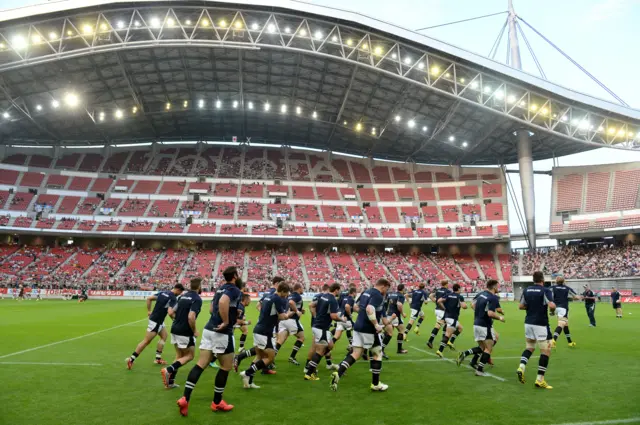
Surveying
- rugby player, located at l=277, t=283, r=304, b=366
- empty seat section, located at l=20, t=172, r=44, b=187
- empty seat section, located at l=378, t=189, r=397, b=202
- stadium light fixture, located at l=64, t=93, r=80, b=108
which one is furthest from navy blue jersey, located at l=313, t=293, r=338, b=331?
empty seat section, located at l=20, t=172, r=44, b=187

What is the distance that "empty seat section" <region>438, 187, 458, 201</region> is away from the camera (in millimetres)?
58781

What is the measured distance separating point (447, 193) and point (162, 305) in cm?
5508

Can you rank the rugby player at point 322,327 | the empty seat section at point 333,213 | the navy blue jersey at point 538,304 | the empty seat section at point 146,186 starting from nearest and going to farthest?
the navy blue jersey at point 538,304, the rugby player at point 322,327, the empty seat section at point 333,213, the empty seat section at point 146,186

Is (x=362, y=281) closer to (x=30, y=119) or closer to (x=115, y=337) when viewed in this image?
(x=115, y=337)

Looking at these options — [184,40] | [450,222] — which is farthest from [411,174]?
[184,40]

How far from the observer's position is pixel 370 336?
7.87 meters

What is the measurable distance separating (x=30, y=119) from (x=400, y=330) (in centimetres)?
5358

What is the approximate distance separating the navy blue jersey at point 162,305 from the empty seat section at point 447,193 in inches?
2124

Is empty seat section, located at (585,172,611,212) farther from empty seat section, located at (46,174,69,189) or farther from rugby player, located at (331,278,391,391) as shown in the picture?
empty seat section, located at (46,174,69,189)

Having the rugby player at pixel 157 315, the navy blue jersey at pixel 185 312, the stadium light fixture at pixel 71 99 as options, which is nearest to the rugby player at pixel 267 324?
the navy blue jersey at pixel 185 312

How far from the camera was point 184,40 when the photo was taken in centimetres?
3400

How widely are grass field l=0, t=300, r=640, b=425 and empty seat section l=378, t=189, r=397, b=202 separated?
47573 mm

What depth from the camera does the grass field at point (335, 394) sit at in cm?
609

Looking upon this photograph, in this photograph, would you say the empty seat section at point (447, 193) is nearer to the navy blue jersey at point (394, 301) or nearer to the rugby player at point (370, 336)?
the navy blue jersey at point (394, 301)
